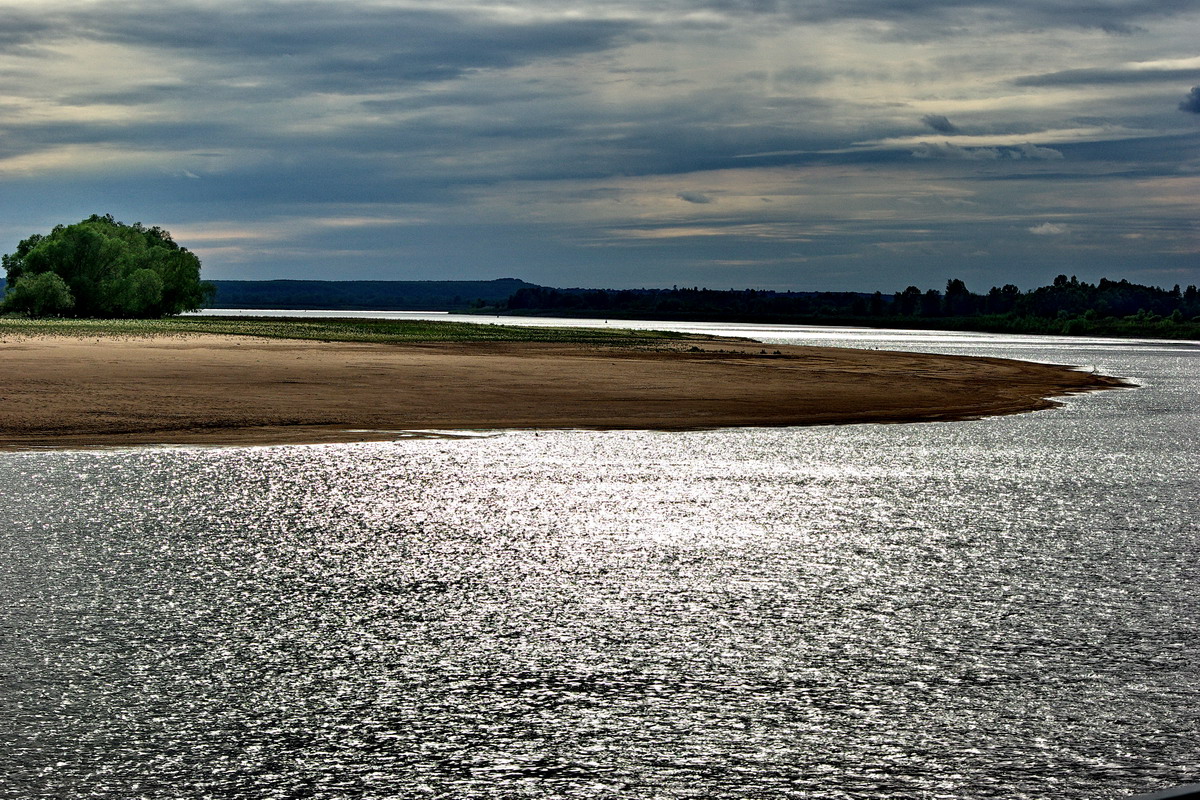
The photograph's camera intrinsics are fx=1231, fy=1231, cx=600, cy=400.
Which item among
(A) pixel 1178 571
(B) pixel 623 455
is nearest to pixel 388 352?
(B) pixel 623 455

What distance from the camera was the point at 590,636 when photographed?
9094 millimetres

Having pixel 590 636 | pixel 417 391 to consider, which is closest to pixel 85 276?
pixel 417 391

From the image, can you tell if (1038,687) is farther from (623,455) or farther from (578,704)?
(623,455)

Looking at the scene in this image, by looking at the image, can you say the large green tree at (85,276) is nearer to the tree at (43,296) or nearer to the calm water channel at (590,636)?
the tree at (43,296)

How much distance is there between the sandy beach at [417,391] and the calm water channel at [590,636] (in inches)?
313

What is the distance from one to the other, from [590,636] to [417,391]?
2642cm

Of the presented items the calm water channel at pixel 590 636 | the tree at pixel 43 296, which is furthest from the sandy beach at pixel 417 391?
the tree at pixel 43 296

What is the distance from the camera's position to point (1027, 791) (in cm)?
611

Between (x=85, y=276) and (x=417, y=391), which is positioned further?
(x=85, y=276)

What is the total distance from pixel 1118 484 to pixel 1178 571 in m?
6.91

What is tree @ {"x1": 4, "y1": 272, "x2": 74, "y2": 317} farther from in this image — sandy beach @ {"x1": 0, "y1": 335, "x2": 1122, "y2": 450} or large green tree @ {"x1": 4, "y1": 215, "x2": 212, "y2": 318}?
sandy beach @ {"x1": 0, "y1": 335, "x2": 1122, "y2": 450}

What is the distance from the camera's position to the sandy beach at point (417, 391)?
84.2 ft

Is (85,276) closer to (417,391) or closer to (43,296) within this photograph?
(43,296)

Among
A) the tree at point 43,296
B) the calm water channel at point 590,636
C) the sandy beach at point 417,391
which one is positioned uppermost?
the tree at point 43,296
